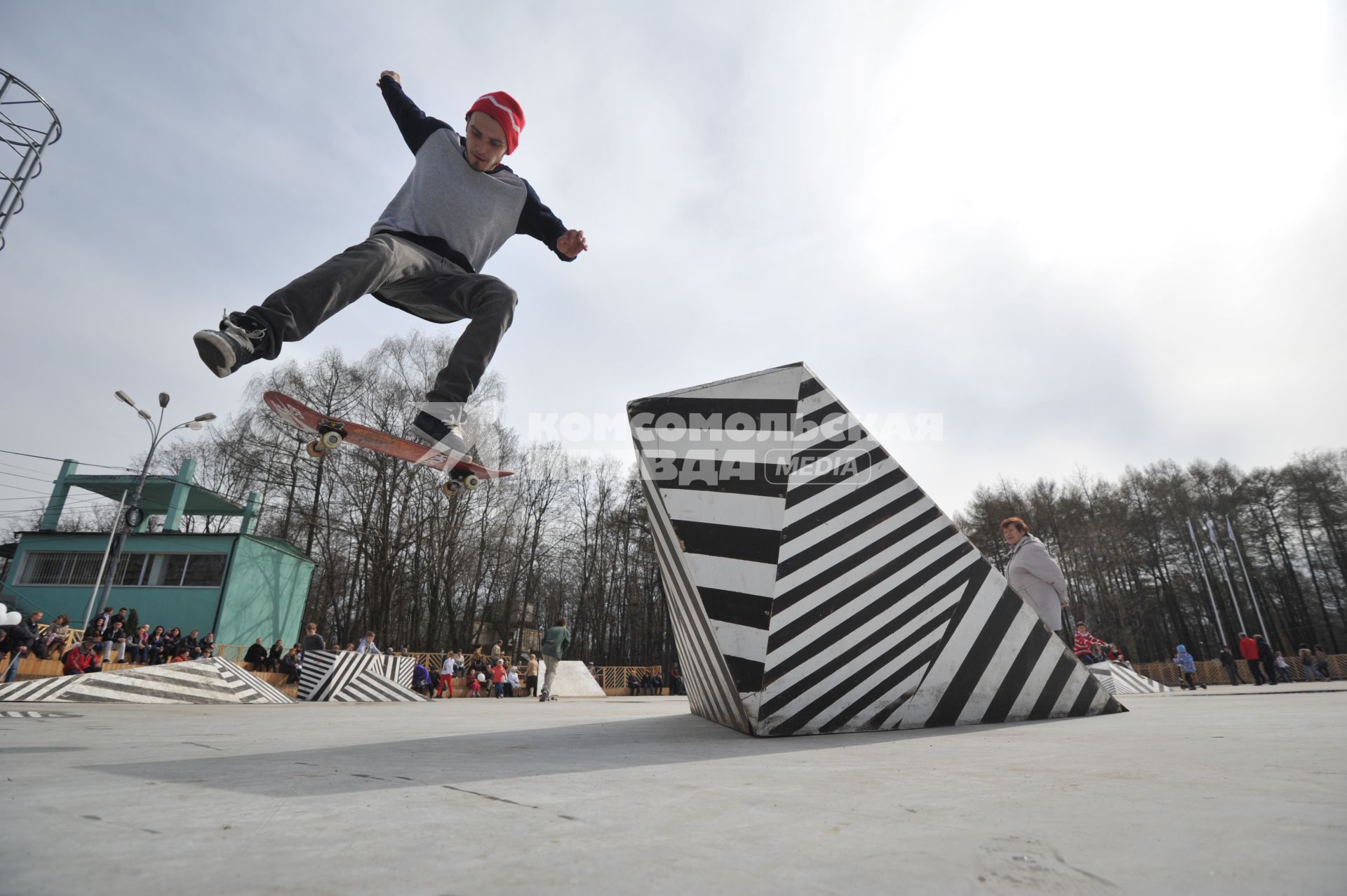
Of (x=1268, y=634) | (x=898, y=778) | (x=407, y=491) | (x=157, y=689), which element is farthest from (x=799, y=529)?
(x=1268, y=634)

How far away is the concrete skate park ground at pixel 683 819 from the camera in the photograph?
836 millimetres

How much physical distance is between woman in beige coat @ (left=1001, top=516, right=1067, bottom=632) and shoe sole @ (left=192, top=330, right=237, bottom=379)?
17.6 ft

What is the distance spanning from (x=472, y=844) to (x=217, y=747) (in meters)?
1.98

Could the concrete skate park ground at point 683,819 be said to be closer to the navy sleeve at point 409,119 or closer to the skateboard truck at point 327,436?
the skateboard truck at point 327,436

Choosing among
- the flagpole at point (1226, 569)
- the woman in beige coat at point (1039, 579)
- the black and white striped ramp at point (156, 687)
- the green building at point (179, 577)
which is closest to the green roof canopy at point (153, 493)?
the green building at point (179, 577)

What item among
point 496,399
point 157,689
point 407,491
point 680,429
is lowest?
point 157,689

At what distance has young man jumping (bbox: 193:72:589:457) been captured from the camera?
11.3ft

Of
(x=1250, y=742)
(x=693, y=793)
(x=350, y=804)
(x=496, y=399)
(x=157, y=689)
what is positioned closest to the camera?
(x=350, y=804)

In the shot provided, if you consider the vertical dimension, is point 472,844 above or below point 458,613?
below

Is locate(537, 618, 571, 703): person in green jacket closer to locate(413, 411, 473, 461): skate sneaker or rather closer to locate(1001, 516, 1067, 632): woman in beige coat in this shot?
locate(413, 411, 473, 461): skate sneaker

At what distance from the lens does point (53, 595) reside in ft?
75.2

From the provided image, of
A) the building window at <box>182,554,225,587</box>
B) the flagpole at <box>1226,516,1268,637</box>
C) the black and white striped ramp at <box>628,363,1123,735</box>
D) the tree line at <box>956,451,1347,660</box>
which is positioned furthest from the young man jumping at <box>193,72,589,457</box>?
the flagpole at <box>1226,516,1268,637</box>

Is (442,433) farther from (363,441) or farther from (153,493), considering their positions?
(153,493)

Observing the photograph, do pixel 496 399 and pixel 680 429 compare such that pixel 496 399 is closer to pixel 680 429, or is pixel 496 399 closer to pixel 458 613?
pixel 458 613
